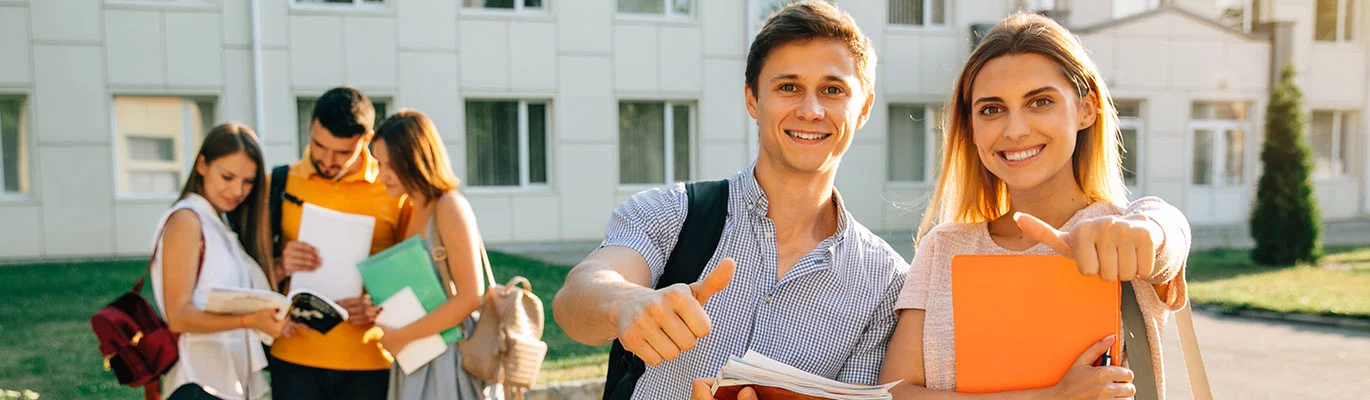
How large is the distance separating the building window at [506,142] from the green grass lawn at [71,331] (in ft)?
10.6

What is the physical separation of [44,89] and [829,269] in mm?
14435

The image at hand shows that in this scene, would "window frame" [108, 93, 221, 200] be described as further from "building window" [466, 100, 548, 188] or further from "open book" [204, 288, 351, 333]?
"open book" [204, 288, 351, 333]

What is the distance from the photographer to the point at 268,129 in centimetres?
1390

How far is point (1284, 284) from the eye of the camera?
11.2m

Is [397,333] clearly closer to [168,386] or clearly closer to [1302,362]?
[168,386]

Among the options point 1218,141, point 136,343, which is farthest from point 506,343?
point 1218,141

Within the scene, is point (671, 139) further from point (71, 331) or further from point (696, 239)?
point (696, 239)

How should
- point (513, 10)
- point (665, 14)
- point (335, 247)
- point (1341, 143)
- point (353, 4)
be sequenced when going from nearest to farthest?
1. point (335, 247)
2. point (353, 4)
3. point (513, 10)
4. point (665, 14)
5. point (1341, 143)

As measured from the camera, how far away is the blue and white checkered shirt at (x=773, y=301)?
2174 millimetres

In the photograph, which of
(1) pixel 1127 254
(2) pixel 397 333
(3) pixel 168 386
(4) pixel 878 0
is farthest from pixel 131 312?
(4) pixel 878 0

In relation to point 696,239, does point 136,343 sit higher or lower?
lower

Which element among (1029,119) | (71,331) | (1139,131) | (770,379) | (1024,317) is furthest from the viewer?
(1139,131)

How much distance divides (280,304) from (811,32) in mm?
2119

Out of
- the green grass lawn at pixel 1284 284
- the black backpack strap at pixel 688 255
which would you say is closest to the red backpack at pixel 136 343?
the black backpack strap at pixel 688 255
